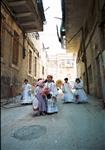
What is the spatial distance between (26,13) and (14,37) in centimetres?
193

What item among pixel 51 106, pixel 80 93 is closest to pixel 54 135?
pixel 51 106

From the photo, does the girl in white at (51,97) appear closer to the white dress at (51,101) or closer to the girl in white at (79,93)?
the white dress at (51,101)

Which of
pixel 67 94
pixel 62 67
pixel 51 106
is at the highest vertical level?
pixel 62 67

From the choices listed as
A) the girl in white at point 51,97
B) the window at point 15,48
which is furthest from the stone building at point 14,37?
the girl in white at point 51,97

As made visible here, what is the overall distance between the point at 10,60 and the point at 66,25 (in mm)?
7213

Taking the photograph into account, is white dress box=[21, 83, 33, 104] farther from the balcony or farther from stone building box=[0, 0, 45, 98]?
the balcony

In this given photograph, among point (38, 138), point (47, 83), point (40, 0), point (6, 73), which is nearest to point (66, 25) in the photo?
point (40, 0)

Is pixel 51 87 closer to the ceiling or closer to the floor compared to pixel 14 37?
closer to the floor

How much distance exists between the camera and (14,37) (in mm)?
11555

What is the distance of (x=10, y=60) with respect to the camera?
10.4m

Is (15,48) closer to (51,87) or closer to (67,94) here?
(67,94)

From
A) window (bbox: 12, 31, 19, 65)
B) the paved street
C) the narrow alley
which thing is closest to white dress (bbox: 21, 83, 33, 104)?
the narrow alley

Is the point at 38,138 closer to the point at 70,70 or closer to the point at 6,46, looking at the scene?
the point at 6,46

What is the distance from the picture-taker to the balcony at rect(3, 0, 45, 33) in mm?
10428
